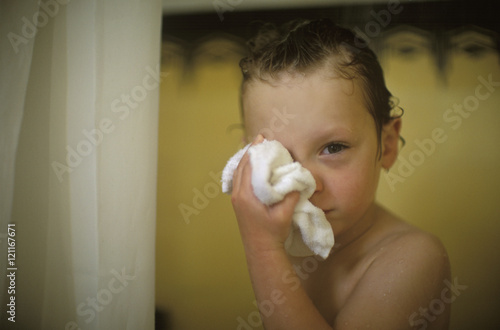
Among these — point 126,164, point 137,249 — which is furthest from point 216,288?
point 126,164

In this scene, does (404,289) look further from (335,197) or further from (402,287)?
(335,197)

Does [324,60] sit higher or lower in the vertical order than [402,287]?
higher

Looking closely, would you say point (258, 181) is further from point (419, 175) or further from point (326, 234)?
point (419, 175)

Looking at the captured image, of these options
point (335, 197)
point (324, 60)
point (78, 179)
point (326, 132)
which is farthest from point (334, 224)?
point (78, 179)

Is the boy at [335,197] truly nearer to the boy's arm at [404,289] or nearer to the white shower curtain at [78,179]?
the boy's arm at [404,289]

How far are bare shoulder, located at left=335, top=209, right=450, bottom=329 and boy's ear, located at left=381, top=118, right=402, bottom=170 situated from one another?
0.47ft

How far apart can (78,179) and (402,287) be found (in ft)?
1.87

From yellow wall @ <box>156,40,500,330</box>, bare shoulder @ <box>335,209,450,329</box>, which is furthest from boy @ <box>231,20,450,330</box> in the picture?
yellow wall @ <box>156,40,500,330</box>

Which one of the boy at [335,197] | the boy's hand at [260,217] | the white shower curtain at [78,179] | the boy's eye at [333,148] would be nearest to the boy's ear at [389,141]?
the boy at [335,197]

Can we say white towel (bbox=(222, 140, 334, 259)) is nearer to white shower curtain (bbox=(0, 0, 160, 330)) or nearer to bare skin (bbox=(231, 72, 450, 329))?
bare skin (bbox=(231, 72, 450, 329))

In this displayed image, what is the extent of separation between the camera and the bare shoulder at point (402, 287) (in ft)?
1.49

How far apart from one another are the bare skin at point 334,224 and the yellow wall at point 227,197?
24cm

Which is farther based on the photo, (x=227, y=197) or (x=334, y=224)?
(x=227, y=197)

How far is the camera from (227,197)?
779 mm
